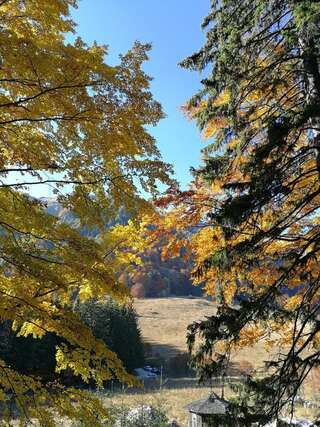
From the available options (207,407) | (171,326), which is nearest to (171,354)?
(171,326)

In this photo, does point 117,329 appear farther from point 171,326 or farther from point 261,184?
point 261,184

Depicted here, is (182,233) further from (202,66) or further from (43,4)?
(43,4)

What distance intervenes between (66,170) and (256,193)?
2714 mm

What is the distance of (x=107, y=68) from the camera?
513 centimetres

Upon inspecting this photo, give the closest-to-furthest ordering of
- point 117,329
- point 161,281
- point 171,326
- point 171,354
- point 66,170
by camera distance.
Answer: point 66,170 → point 117,329 → point 171,354 → point 171,326 → point 161,281

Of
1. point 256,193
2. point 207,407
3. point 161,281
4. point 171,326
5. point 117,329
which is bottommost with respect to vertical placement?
point 207,407

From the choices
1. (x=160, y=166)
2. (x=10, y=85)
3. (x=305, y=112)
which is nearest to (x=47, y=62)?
(x=10, y=85)

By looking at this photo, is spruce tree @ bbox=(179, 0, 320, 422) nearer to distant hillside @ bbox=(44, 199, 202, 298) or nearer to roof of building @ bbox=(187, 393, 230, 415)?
roof of building @ bbox=(187, 393, 230, 415)

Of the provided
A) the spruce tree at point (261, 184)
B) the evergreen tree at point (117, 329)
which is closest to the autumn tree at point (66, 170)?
the spruce tree at point (261, 184)

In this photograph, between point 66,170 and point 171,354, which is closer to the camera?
point 66,170

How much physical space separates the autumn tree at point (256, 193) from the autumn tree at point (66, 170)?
1495 mm

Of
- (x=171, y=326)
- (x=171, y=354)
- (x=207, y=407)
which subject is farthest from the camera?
(x=171, y=326)

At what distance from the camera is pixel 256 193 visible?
5.78m

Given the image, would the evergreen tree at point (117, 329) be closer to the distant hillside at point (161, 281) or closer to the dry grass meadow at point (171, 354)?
the dry grass meadow at point (171, 354)
